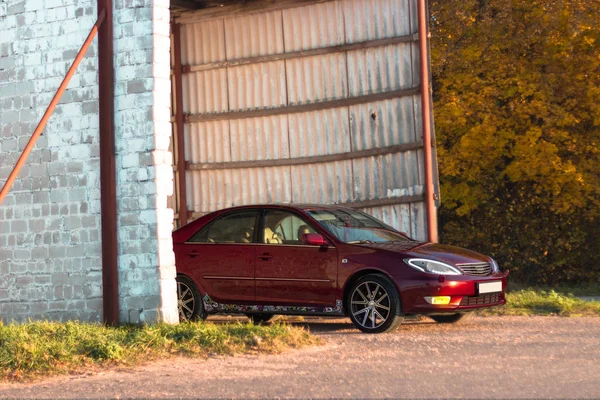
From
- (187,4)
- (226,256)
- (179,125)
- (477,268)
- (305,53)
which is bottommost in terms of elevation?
(477,268)

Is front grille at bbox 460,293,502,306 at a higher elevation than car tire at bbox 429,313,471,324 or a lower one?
higher

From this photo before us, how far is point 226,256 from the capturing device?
13812 millimetres

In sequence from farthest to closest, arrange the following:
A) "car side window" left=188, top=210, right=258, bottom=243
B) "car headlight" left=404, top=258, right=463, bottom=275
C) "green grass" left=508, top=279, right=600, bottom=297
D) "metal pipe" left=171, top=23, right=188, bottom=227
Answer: "green grass" left=508, top=279, right=600, bottom=297, "metal pipe" left=171, top=23, right=188, bottom=227, "car side window" left=188, top=210, right=258, bottom=243, "car headlight" left=404, top=258, right=463, bottom=275

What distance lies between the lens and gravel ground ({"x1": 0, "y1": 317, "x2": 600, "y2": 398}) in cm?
816

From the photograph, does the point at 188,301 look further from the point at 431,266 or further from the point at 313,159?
the point at 313,159

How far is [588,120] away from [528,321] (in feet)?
35.0

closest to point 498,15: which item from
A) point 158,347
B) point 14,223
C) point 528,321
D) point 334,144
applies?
point 334,144

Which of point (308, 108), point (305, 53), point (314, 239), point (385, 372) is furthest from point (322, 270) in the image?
point (305, 53)

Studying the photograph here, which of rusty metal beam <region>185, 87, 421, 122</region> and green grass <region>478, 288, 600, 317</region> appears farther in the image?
rusty metal beam <region>185, 87, 421, 122</region>

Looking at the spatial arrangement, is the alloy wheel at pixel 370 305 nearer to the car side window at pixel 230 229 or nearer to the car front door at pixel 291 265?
the car front door at pixel 291 265

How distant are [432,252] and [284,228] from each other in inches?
75.9

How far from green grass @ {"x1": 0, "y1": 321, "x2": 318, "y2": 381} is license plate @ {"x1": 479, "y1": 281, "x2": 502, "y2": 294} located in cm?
240

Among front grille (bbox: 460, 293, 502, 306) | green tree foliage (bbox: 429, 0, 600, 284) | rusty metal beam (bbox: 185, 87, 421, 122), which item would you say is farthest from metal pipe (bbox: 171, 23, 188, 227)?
front grille (bbox: 460, 293, 502, 306)

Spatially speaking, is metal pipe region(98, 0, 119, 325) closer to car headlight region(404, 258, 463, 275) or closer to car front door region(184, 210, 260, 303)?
car front door region(184, 210, 260, 303)
